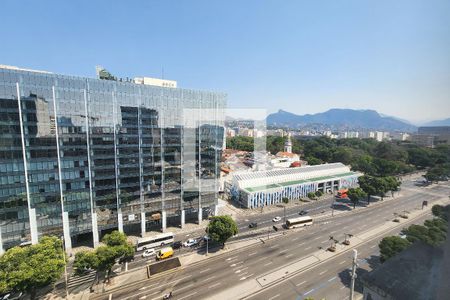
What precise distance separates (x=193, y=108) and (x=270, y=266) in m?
34.1

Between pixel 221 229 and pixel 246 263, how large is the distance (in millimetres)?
6949

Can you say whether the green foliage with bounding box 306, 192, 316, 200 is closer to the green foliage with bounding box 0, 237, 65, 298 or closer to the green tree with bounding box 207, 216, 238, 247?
the green tree with bounding box 207, 216, 238, 247

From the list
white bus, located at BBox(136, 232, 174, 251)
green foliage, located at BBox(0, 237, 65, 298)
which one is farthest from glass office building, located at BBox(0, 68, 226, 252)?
green foliage, located at BBox(0, 237, 65, 298)

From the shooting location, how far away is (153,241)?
→ 44.5 meters

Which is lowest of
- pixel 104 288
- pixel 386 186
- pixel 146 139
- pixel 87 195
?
pixel 104 288

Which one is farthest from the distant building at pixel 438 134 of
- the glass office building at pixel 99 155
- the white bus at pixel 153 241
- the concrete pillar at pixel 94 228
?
the concrete pillar at pixel 94 228

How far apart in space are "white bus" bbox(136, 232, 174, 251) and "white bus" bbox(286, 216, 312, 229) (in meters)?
26.0

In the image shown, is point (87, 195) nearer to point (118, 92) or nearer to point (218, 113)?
point (118, 92)

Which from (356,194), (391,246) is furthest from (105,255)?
(356,194)

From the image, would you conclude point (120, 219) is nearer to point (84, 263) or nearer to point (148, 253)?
point (148, 253)

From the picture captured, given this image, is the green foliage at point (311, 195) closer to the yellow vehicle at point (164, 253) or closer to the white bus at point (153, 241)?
the white bus at point (153, 241)

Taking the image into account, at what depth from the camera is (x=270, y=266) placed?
126ft

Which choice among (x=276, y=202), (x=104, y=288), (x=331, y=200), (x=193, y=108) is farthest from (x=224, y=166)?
(x=104, y=288)

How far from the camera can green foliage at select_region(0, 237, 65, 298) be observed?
26156 mm
